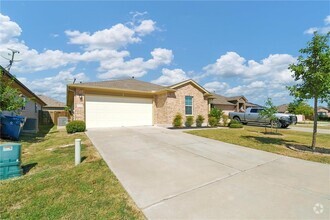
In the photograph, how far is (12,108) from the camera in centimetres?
942

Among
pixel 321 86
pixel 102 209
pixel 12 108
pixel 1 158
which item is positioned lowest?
pixel 102 209

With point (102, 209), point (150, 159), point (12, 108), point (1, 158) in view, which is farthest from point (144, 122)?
point (102, 209)

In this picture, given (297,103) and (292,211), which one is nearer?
(292,211)

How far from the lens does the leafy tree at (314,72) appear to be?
23.9ft

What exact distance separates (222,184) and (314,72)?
6.50 m

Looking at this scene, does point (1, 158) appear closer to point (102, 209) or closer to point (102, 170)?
point (102, 170)

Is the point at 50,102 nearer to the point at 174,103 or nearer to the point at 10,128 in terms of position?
the point at 10,128

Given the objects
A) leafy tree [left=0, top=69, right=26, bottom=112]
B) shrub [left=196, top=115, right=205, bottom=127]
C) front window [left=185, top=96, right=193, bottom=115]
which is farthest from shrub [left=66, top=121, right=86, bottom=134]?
shrub [left=196, top=115, right=205, bottom=127]

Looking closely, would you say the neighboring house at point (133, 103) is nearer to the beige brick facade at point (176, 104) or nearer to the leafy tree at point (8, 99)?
the beige brick facade at point (176, 104)

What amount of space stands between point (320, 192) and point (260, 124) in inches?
710

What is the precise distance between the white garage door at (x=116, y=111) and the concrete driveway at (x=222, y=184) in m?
8.18

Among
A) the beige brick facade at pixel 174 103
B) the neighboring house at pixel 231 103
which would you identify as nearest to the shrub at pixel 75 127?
the beige brick facade at pixel 174 103

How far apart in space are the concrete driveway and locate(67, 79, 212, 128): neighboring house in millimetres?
8258

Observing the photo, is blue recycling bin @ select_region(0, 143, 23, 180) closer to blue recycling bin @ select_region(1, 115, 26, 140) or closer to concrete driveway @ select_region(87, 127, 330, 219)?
concrete driveway @ select_region(87, 127, 330, 219)
